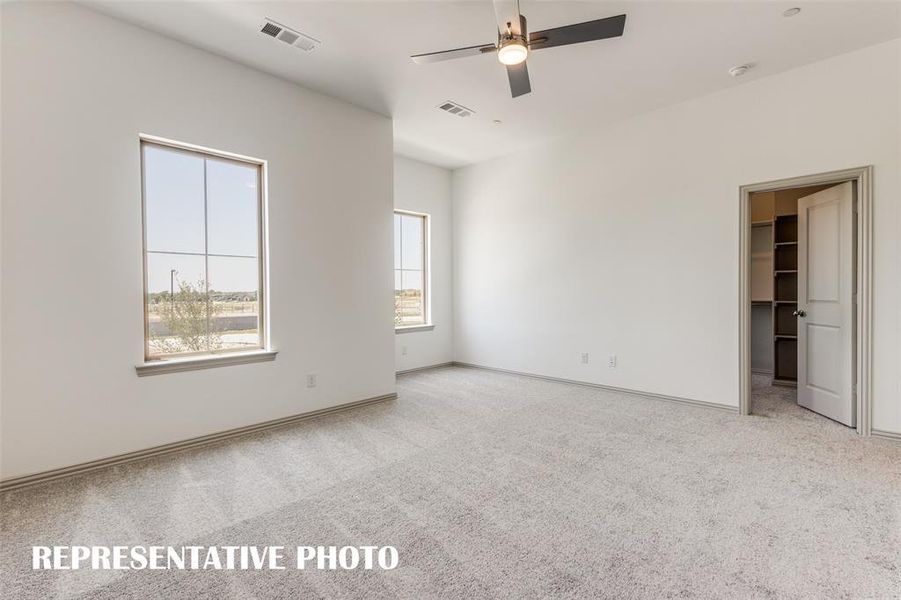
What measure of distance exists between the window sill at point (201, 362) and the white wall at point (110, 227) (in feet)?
0.19

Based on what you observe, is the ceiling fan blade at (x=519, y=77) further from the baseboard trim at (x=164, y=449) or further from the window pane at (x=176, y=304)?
the baseboard trim at (x=164, y=449)

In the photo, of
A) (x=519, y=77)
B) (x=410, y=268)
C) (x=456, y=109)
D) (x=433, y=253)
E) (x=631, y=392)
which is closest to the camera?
(x=519, y=77)

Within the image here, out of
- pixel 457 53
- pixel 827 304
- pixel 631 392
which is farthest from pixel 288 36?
pixel 827 304

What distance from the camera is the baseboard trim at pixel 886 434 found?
10.7 feet

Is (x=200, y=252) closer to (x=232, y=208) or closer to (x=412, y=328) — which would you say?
(x=232, y=208)

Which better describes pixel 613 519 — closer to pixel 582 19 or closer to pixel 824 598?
pixel 824 598

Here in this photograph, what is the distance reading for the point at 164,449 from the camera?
122 inches

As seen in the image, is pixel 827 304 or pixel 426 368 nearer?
pixel 827 304

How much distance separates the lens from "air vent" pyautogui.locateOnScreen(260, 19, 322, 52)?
2980mm

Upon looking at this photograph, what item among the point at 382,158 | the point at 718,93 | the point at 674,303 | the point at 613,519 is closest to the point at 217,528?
the point at 613,519

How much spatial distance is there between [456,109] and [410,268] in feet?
8.39

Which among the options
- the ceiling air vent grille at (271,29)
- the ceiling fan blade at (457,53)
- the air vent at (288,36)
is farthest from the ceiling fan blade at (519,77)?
the ceiling air vent grille at (271,29)

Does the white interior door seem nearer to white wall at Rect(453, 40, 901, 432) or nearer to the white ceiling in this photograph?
white wall at Rect(453, 40, 901, 432)

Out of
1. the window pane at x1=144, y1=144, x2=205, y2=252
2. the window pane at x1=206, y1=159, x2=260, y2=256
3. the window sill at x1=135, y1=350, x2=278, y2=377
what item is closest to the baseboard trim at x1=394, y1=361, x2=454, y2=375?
the window sill at x1=135, y1=350, x2=278, y2=377
